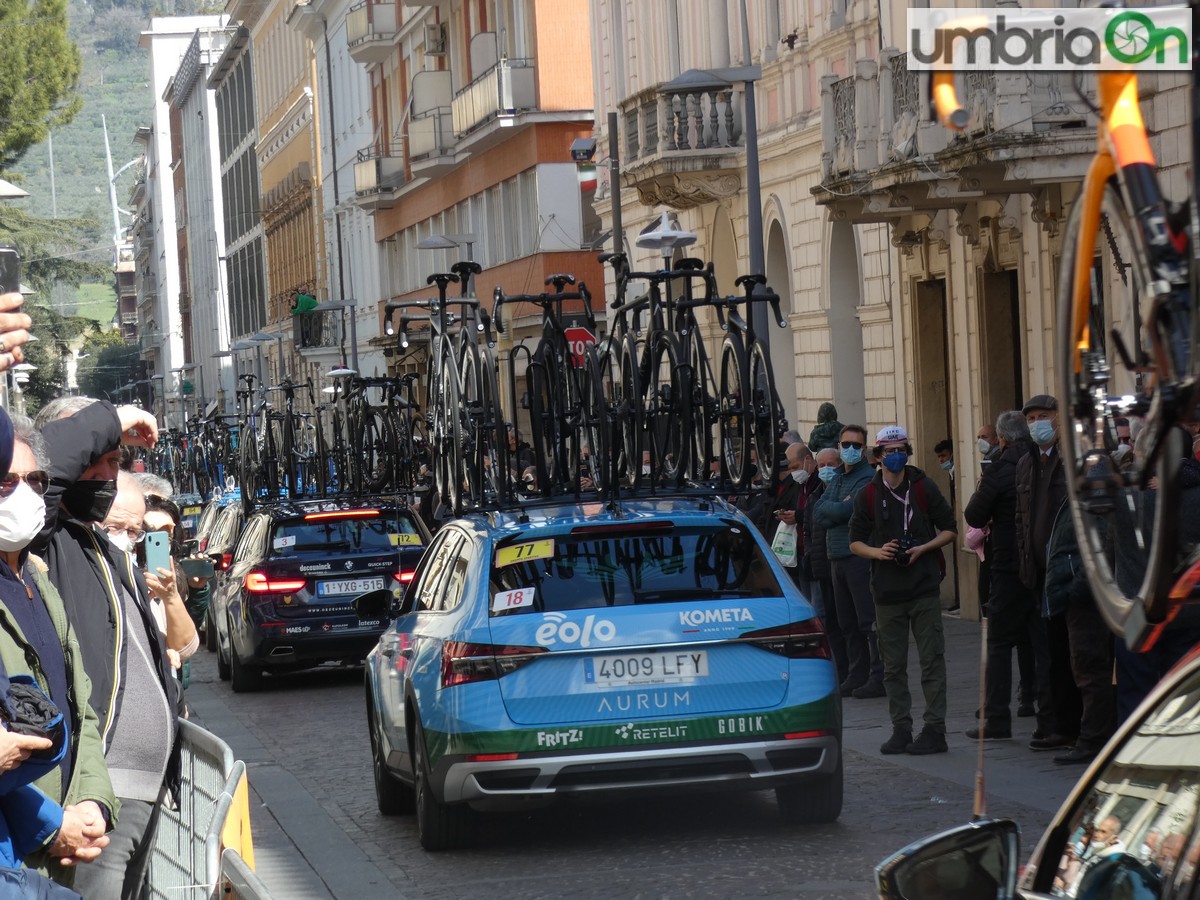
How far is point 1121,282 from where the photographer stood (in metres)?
3.85

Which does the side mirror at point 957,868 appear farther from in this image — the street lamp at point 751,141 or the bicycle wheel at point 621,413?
the street lamp at point 751,141

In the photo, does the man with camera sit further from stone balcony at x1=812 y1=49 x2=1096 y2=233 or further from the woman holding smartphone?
the woman holding smartphone

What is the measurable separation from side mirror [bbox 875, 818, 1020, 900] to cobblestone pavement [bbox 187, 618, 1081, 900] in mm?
4906

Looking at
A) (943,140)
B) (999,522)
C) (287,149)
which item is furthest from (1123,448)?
(287,149)

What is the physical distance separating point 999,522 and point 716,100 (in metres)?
18.0

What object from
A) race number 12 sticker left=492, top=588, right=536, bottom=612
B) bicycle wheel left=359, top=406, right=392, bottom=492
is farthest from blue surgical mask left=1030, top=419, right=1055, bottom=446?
bicycle wheel left=359, top=406, right=392, bottom=492

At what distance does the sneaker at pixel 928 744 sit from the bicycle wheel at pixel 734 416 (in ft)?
5.92

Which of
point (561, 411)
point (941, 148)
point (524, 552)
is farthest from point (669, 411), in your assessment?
point (941, 148)

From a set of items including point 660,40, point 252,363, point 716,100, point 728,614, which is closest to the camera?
point 728,614

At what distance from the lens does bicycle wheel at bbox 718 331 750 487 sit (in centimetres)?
1325

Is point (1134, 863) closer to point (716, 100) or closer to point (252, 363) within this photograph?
point (716, 100)

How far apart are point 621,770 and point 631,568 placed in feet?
3.08

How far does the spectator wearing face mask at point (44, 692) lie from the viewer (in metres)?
5.02

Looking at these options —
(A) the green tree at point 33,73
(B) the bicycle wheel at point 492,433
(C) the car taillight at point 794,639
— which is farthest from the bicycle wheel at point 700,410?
(A) the green tree at point 33,73
